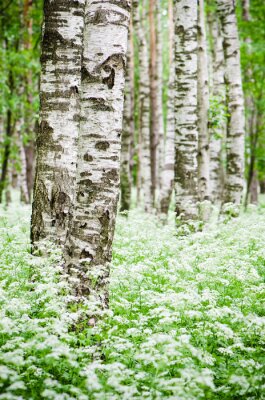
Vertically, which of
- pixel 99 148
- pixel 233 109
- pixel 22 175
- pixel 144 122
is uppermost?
pixel 144 122

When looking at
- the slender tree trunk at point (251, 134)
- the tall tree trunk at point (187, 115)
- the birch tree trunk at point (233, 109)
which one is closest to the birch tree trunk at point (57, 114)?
the tall tree trunk at point (187, 115)

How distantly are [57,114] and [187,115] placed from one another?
168 inches

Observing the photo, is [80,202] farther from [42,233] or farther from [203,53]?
[203,53]

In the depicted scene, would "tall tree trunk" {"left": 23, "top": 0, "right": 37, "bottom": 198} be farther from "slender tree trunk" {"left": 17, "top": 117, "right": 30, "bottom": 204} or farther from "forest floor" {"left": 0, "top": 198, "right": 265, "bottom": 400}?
"forest floor" {"left": 0, "top": 198, "right": 265, "bottom": 400}

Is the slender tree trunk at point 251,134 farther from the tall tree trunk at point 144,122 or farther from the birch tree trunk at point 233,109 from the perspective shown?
the birch tree trunk at point 233,109

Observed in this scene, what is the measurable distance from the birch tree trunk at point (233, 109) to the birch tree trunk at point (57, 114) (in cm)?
628

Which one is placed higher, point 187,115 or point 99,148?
point 187,115

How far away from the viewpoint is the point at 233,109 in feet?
33.8

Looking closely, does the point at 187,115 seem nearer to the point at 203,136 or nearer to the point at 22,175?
the point at 203,136

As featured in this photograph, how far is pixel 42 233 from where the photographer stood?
15.2 ft

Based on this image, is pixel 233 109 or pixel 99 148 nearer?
pixel 99 148

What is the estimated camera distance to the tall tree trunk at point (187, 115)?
8.25m

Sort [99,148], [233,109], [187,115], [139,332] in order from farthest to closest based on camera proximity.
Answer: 1. [233,109]
2. [187,115]
3. [99,148]
4. [139,332]

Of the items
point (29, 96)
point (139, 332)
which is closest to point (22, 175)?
point (29, 96)
